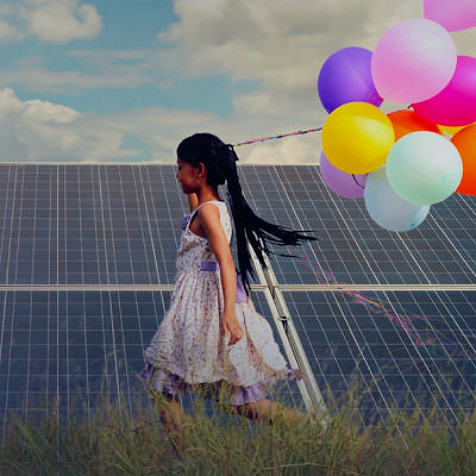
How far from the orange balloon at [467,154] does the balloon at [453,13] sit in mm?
670

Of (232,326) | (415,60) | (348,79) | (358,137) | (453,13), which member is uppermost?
(453,13)

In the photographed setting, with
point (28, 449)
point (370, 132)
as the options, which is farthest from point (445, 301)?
point (28, 449)

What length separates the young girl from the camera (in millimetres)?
4953

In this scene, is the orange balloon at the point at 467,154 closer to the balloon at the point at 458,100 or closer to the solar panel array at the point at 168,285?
the balloon at the point at 458,100

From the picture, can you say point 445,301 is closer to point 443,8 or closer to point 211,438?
point 443,8

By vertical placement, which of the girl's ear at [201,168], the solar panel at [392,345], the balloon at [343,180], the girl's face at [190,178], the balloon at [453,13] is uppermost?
the balloon at [453,13]

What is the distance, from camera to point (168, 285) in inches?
292

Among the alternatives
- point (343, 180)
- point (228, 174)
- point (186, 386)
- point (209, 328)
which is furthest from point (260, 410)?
point (343, 180)

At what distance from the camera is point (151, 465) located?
4.67 m

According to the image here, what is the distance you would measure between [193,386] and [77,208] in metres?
4.11

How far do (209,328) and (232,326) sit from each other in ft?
0.78

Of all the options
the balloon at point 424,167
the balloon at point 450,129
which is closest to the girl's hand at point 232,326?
the balloon at point 424,167

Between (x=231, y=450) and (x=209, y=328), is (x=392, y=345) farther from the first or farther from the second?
(x=231, y=450)

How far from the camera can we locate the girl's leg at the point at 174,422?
4.79 meters
